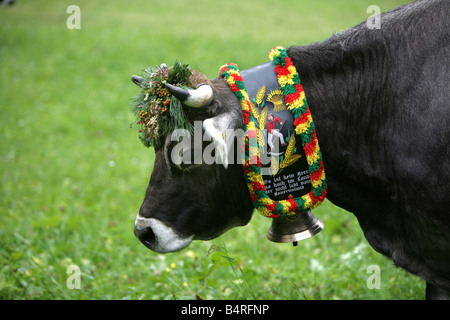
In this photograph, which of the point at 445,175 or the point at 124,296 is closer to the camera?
the point at 445,175

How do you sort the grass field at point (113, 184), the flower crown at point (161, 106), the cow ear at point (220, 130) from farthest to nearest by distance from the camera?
the grass field at point (113, 184)
the flower crown at point (161, 106)
the cow ear at point (220, 130)

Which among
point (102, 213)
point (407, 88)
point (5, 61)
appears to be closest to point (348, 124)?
point (407, 88)

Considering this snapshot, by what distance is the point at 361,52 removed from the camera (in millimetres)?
3330

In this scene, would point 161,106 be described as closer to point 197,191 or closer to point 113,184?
point 197,191

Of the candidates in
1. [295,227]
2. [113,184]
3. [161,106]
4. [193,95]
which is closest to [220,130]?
[193,95]

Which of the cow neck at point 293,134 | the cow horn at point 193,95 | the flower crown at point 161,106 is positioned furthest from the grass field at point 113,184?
the cow horn at point 193,95

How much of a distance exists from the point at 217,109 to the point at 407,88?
1.20m

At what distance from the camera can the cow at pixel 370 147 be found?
9.87 ft

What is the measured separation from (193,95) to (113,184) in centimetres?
480

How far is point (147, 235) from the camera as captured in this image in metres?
3.50

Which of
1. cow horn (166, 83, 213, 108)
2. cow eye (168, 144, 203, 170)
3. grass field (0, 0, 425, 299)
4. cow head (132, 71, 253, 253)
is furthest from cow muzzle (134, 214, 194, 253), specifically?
cow horn (166, 83, 213, 108)

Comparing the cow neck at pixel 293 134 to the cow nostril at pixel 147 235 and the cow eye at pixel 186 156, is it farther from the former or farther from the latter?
the cow nostril at pixel 147 235

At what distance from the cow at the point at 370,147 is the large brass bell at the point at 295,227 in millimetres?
239

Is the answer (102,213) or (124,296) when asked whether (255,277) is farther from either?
(102,213)
